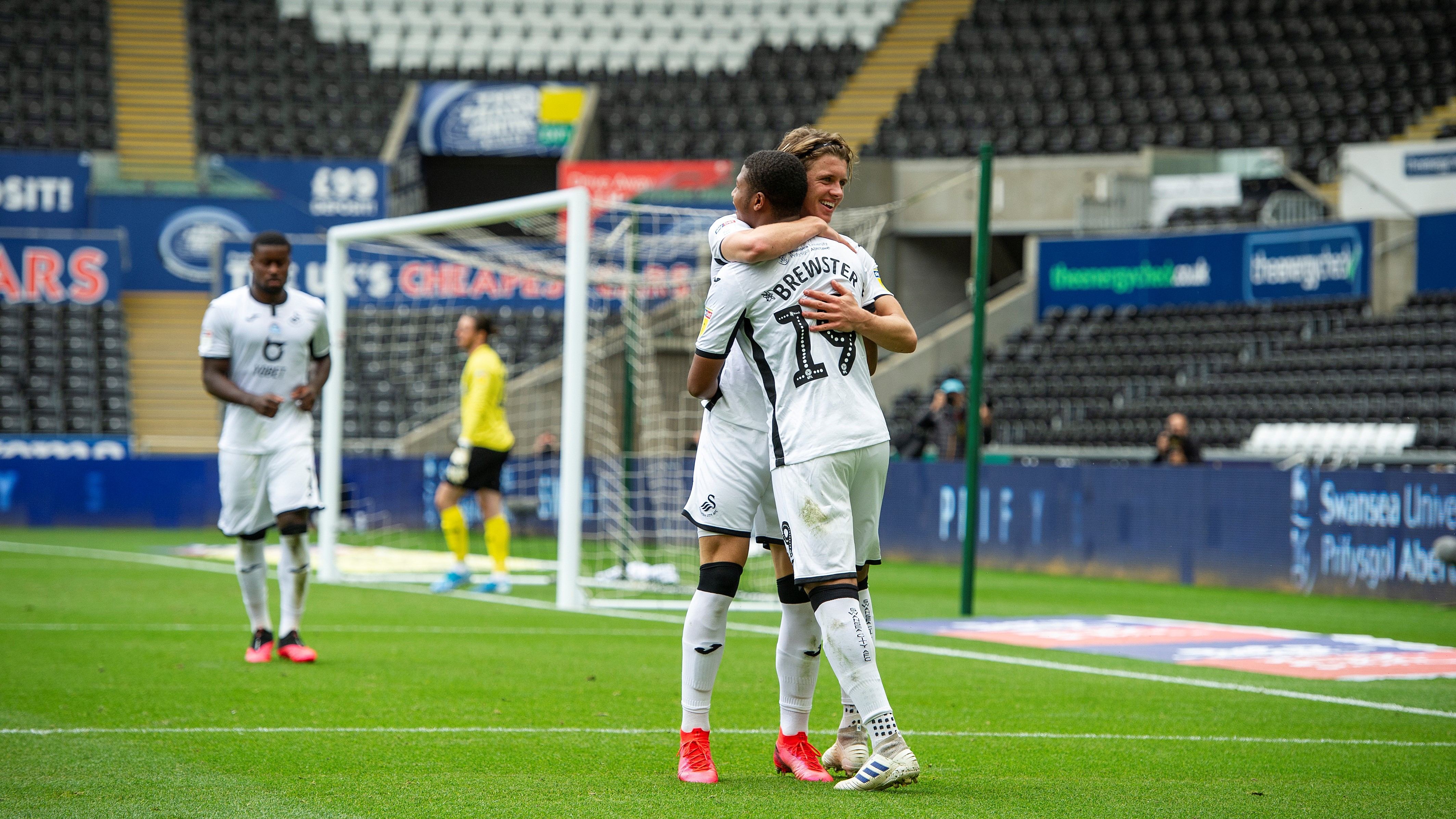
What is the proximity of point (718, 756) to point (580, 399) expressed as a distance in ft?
19.4

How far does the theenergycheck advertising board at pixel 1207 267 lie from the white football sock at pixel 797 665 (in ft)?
60.8

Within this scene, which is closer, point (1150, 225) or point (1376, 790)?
point (1376, 790)

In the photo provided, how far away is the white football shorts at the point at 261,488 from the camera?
7.85 meters

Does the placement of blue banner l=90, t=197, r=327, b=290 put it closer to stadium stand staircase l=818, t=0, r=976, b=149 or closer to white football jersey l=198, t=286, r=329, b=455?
stadium stand staircase l=818, t=0, r=976, b=149

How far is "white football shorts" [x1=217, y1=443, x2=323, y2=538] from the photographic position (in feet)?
25.8

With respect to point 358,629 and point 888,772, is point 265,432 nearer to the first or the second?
point 358,629

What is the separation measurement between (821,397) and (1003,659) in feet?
14.2

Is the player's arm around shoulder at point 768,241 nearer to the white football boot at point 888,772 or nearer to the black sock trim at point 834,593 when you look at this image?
the black sock trim at point 834,593

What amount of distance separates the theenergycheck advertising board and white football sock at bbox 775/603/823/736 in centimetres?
1853

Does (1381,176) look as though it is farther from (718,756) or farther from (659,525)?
(718,756)

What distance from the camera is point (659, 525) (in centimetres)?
1612

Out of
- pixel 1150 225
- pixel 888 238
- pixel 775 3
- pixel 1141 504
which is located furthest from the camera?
pixel 775 3

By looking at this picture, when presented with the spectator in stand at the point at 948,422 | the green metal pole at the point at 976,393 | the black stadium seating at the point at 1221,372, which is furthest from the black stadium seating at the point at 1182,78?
the green metal pole at the point at 976,393

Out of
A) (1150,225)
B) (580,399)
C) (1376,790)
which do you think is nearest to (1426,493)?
(580,399)
